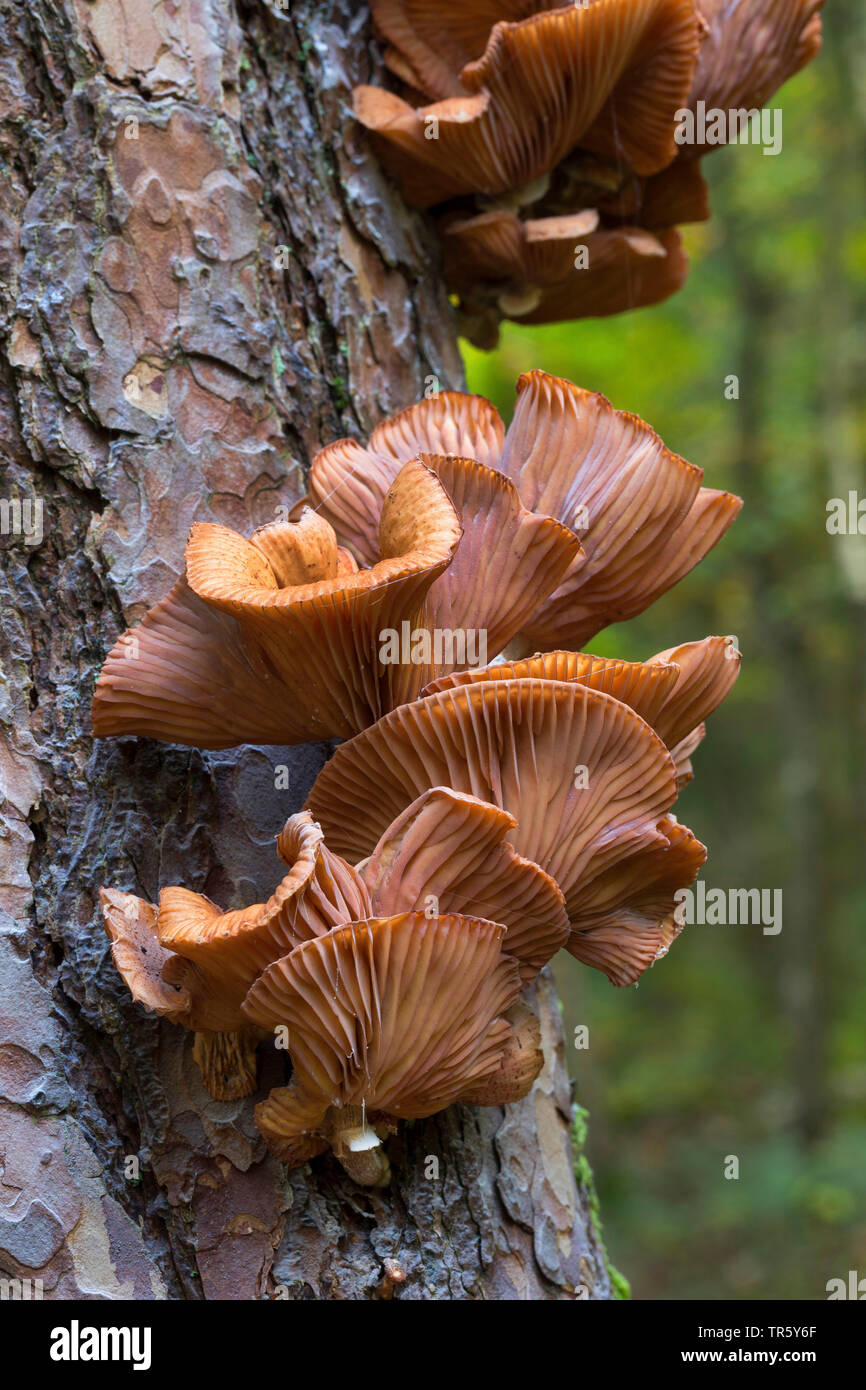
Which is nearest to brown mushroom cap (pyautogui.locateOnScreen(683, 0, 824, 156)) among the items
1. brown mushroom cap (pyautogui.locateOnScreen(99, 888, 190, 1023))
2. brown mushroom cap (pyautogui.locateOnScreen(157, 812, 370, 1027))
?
brown mushroom cap (pyautogui.locateOnScreen(157, 812, 370, 1027))

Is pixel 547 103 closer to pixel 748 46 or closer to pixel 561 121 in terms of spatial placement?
pixel 561 121

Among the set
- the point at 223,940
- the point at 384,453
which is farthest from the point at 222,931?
the point at 384,453

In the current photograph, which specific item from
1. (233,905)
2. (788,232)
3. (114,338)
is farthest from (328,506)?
(788,232)

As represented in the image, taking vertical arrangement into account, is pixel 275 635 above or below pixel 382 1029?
above

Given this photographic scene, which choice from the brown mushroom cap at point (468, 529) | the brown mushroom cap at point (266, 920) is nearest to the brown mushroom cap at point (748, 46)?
the brown mushroom cap at point (468, 529)

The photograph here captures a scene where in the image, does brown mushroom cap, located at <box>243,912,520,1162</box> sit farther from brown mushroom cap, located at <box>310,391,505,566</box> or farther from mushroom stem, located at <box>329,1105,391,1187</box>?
brown mushroom cap, located at <box>310,391,505,566</box>

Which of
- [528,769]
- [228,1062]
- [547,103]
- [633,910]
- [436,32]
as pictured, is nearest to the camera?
[528,769]
